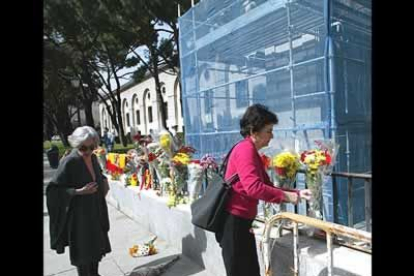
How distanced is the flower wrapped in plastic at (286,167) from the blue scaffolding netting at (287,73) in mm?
376

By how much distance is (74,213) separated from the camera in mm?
2992

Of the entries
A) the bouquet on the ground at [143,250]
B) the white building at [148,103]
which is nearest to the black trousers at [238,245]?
the bouquet on the ground at [143,250]

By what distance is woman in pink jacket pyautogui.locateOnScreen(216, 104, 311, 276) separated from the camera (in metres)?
1.90

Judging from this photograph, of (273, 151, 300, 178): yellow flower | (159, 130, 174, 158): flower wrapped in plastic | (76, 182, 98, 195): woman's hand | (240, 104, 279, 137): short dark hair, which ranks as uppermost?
(240, 104, 279, 137): short dark hair

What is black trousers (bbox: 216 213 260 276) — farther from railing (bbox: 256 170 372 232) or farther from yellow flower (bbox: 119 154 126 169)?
yellow flower (bbox: 119 154 126 169)

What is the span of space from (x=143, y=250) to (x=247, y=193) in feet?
8.78

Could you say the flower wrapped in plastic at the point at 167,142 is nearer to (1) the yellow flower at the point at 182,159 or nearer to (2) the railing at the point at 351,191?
(1) the yellow flower at the point at 182,159

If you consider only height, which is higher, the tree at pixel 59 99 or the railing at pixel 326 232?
the tree at pixel 59 99

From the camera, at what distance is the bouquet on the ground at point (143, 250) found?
4113 mm

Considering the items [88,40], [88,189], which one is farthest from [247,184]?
[88,40]

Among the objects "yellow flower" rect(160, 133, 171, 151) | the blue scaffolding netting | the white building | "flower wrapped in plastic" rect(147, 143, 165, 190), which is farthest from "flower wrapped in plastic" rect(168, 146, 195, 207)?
the white building
